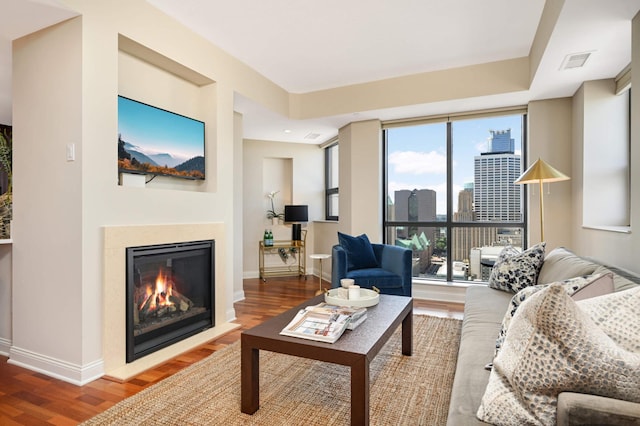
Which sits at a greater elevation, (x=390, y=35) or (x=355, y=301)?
(x=390, y=35)

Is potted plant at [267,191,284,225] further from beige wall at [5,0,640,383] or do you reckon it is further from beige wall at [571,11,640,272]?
beige wall at [571,11,640,272]

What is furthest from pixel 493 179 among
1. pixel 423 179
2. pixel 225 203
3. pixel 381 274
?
pixel 225 203

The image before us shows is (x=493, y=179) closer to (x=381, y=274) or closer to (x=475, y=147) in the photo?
(x=475, y=147)

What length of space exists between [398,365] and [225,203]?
2.14 metres

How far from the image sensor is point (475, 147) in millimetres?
4527

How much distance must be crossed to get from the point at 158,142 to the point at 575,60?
138 inches

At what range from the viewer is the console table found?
5.97m

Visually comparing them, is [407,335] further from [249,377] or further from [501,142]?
[501,142]

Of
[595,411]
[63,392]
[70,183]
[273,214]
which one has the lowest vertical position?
[63,392]

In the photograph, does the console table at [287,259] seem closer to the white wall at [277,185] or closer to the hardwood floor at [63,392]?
the white wall at [277,185]

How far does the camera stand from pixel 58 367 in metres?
2.33

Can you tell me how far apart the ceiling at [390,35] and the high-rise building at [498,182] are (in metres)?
0.55

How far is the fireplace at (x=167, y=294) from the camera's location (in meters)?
2.59

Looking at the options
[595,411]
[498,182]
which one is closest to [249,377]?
[595,411]
